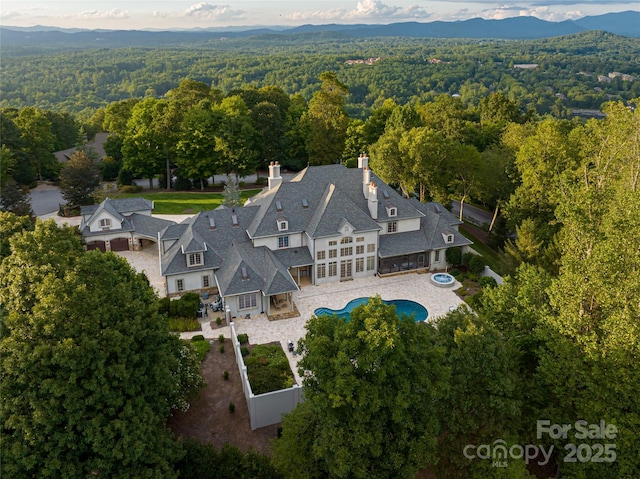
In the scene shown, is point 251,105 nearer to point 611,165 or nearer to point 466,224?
point 466,224

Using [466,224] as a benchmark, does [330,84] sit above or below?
above

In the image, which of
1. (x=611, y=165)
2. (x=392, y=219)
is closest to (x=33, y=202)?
(x=392, y=219)

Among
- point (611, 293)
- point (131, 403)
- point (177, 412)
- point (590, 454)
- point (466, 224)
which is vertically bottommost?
point (466, 224)

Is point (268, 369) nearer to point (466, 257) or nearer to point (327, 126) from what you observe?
point (466, 257)

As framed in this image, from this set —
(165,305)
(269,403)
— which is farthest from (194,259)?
(269,403)

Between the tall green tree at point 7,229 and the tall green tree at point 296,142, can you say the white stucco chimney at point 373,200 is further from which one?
the tall green tree at point 296,142
